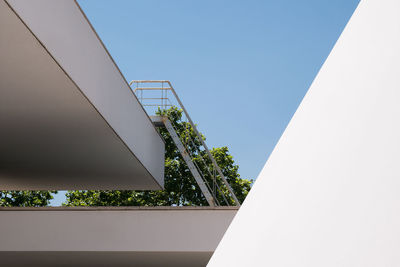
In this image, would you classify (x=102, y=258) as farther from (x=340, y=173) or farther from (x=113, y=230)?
(x=340, y=173)

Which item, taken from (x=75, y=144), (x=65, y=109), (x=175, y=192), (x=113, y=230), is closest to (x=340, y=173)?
(x=65, y=109)

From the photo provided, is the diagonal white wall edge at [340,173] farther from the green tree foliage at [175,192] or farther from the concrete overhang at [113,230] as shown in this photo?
the green tree foliage at [175,192]

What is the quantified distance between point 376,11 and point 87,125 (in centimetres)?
815

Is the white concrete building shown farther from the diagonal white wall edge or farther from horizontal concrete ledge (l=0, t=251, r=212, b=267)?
the diagonal white wall edge

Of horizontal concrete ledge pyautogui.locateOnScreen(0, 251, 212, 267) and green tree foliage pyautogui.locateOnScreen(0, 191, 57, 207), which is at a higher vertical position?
green tree foliage pyautogui.locateOnScreen(0, 191, 57, 207)

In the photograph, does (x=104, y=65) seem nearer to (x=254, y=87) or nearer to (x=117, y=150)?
(x=117, y=150)

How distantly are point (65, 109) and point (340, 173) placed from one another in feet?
24.5

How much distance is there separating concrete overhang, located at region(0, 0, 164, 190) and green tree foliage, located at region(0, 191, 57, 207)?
1140 cm

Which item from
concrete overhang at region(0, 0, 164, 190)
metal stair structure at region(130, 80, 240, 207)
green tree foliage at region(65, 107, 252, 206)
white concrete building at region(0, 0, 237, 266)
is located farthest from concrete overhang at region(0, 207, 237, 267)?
green tree foliage at region(65, 107, 252, 206)

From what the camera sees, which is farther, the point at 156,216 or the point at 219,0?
the point at 219,0

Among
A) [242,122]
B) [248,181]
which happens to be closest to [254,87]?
[242,122]

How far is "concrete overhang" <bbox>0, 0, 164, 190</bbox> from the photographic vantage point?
18.4 ft

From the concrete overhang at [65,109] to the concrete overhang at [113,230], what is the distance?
1.52m

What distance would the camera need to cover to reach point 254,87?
3712 cm
